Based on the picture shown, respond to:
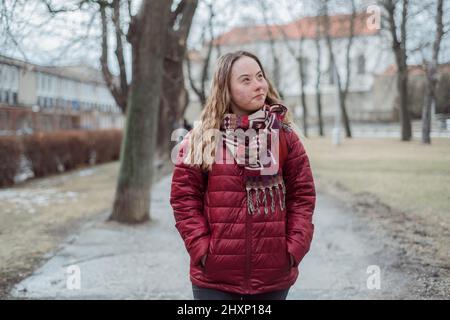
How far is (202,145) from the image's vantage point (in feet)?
7.97

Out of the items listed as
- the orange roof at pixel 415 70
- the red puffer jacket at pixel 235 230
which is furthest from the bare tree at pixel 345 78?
the red puffer jacket at pixel 235 230

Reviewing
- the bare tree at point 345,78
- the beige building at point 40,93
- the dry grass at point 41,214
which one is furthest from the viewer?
the bare tree at point 345,78

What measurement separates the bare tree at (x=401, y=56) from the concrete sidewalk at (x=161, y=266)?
4.34 ft

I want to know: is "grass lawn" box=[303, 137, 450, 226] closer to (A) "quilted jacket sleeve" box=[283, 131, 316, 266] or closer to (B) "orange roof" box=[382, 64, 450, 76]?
(B) "orange roof" box=[382, 64, 450, 76]

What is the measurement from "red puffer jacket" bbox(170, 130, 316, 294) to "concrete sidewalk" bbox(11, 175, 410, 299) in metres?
2.10

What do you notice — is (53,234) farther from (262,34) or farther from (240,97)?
(262,34)

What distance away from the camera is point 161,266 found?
5.62 m

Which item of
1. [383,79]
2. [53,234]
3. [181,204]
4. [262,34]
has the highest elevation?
[262,34]

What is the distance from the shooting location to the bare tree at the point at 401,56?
480cm

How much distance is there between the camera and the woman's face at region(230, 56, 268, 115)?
243cm

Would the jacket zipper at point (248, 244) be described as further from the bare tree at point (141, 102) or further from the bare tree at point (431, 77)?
the bare tree at point (141, 102)

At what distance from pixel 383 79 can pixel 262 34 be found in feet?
65.4
